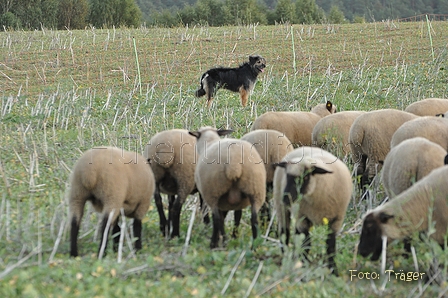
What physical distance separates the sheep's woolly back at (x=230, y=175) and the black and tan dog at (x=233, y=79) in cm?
991

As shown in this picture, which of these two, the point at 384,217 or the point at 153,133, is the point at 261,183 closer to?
the point at 384,217

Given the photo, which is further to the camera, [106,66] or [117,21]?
[117,21]

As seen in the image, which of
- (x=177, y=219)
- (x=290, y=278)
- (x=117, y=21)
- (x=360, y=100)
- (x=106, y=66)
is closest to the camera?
(x=290, y=278)

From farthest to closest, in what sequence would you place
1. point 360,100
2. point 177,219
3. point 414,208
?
point 360,100 < point 177,219 < point 414,208

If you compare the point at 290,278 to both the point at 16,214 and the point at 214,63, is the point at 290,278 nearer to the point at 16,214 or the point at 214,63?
the point at 16,214

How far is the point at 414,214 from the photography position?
624cm

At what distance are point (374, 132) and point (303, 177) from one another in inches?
129

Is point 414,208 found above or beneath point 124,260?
above

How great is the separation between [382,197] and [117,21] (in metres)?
43.6

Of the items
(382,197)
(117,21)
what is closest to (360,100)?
(382,197)

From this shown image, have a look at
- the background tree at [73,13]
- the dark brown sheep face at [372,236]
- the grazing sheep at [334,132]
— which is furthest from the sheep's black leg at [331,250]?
the background tree at [73,13]

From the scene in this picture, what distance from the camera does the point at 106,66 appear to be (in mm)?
22969

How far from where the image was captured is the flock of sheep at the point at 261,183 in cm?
627

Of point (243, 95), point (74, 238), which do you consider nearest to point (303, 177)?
point (74, 238)
